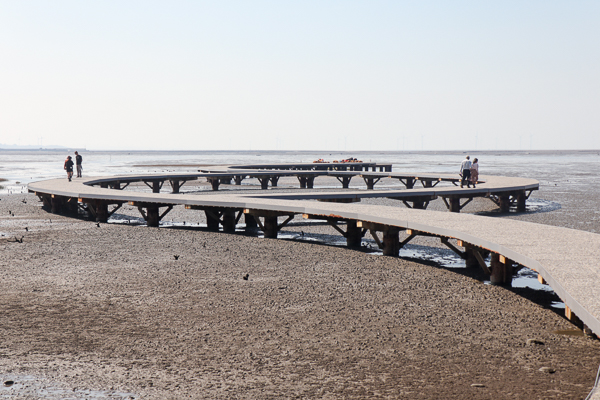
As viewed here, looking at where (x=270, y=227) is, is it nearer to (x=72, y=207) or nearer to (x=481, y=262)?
(x=481, y=262)

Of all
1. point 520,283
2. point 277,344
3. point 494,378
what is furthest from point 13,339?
point 520,283

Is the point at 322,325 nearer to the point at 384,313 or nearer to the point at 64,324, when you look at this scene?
the point at 384,313

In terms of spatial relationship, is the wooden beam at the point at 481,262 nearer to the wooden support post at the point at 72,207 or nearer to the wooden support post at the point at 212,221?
the wooden support post at the point at 212,221

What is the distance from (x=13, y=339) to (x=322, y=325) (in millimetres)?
4294

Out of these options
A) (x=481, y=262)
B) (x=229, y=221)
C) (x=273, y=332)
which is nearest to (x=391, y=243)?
(x=481, y=262)

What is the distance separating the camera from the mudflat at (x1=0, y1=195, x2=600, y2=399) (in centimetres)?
632

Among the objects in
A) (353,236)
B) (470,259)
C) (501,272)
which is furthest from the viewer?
(353,236)

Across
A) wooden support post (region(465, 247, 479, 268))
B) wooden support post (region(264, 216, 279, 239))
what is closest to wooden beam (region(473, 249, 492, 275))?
wooden support post (region(465, 247, 479, 268))

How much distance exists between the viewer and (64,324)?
27.4 feet

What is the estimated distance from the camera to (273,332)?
8.11 metres

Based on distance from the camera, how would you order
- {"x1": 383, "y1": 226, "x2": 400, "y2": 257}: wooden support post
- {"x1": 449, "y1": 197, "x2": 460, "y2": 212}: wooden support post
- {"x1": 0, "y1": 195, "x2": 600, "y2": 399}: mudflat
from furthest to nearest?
{"x1": 449, "y1": 197, "x2": 460, "y2": 212}: wooden support post
{"x1": 383, "y1": 226, "x2": 400, "y2": 257}: wooden support post
{"x1": 0, "y1": 195, "x2": 600, "y2": 399}: mudflat

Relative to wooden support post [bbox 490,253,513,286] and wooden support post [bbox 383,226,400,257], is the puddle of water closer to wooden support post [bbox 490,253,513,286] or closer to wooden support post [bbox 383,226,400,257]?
wooden support post [bbox 490,253,513,286]

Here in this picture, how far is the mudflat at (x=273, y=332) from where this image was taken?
6320 mm

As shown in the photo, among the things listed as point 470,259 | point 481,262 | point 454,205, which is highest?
point 481,262
